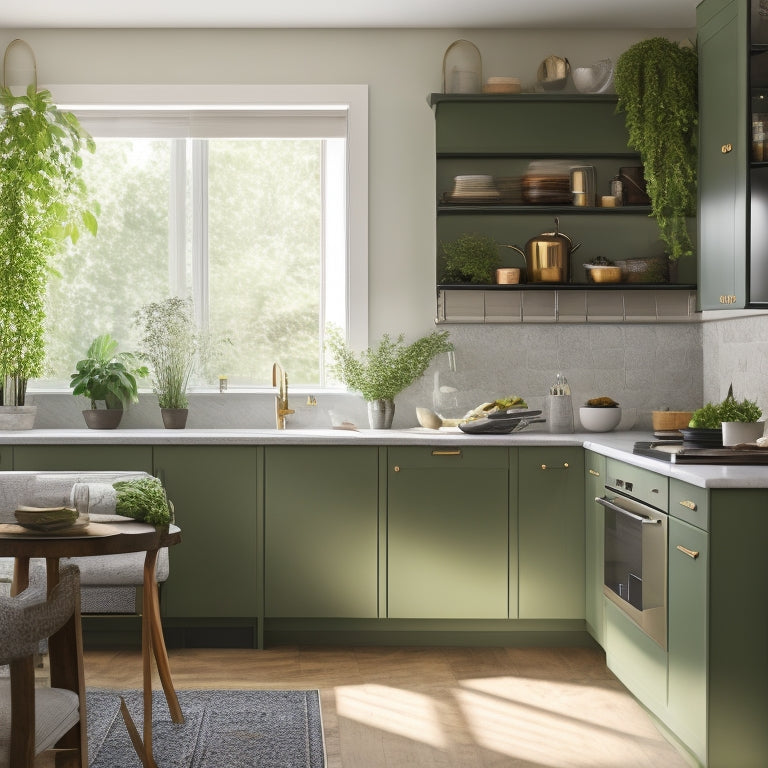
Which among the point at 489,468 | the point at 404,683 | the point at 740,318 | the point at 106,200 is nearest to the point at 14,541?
the point at 404,683

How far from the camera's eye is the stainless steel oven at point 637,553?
10.1 ft

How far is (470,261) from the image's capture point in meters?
4.53

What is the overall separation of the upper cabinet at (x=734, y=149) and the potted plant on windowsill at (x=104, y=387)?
266 centimetres

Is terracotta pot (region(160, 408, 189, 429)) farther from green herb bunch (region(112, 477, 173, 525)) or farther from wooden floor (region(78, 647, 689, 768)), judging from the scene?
green herb bunch (region(112, 477, 173, 525))

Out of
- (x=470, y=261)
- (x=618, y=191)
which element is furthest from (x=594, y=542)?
(x=618, y=191)

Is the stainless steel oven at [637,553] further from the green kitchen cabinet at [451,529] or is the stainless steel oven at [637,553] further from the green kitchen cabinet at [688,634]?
the green kitchen cabinet at [451,529]

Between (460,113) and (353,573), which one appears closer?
(353,573)

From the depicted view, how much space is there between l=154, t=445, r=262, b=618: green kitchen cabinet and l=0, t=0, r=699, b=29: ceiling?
2.02 meters

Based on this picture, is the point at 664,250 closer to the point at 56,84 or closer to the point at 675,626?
the point at 675,626

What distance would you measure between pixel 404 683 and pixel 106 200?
278 centimetres

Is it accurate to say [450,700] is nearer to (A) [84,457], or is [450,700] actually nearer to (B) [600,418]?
(B) [600,418]

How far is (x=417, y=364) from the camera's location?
181 inches

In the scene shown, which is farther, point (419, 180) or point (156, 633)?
point (419, 180)

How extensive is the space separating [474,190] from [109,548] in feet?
8.79
